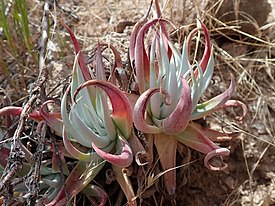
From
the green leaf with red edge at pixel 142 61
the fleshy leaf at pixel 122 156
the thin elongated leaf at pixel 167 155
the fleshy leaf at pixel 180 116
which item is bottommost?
the thin elongated leaf at pixel 167 155

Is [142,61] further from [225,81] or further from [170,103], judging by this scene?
[225,81]

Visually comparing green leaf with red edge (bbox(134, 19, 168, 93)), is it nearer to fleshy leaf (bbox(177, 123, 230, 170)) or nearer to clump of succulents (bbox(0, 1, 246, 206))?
clump of succulents (bbox(0, 1, 246, 206))

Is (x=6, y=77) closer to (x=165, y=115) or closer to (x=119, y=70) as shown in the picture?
(x=119, y=70)

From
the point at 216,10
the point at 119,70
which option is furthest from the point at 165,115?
the point at 216,10

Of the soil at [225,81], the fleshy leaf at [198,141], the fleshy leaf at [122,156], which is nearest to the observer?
the fleshy leaf at [122,156]

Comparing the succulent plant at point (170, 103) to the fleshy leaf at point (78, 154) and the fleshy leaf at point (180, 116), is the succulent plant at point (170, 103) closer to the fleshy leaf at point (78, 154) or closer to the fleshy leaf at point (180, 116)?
the fleshy leaf at point (180, 116)

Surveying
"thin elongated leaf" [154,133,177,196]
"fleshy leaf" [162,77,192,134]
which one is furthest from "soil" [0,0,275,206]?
"fleshy leaf" [162,77,192,134]

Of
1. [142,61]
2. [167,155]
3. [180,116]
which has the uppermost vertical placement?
[142,61]

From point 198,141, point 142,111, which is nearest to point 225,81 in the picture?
point 198,141

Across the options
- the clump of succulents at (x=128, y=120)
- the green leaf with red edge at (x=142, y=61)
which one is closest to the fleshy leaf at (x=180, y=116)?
the clump of succulents at (x=128, y=120)
